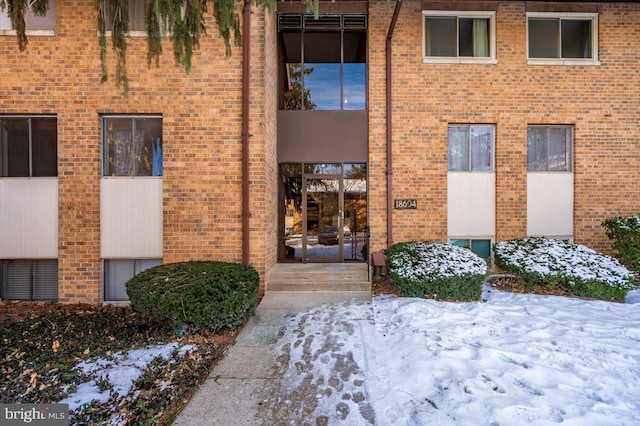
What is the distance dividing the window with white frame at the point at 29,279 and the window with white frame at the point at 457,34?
10065 mm

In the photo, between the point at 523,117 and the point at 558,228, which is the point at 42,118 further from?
the point at 558,228

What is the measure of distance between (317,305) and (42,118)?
6851 mm

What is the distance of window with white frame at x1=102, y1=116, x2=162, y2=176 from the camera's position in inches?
261

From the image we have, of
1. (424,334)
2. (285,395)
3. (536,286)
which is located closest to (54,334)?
(285,395)

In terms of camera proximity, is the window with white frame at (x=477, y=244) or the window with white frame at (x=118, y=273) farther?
the window with white frame at (x=477, y=244)

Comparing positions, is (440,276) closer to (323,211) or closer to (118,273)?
(323,211)

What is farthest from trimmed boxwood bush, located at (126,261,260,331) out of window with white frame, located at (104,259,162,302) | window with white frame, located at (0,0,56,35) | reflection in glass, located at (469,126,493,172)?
reflection in glass, located at (469,126,493,172)

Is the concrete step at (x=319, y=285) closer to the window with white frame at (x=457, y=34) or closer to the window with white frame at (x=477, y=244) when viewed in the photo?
the window with white frame at (x=477, y=244)

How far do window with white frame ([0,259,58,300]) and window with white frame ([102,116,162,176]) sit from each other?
2.39 m

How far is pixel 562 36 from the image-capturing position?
8242mm

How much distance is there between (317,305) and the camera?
576cm

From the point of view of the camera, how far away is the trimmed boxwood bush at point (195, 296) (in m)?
4.54

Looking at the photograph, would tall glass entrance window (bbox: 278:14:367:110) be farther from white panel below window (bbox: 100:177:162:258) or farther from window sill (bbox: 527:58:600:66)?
window sill (bbox: 527:58:600:66)

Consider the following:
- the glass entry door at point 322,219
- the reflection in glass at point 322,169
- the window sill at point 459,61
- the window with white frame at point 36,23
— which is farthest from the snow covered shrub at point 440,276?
the window with white frame at point 36,23
